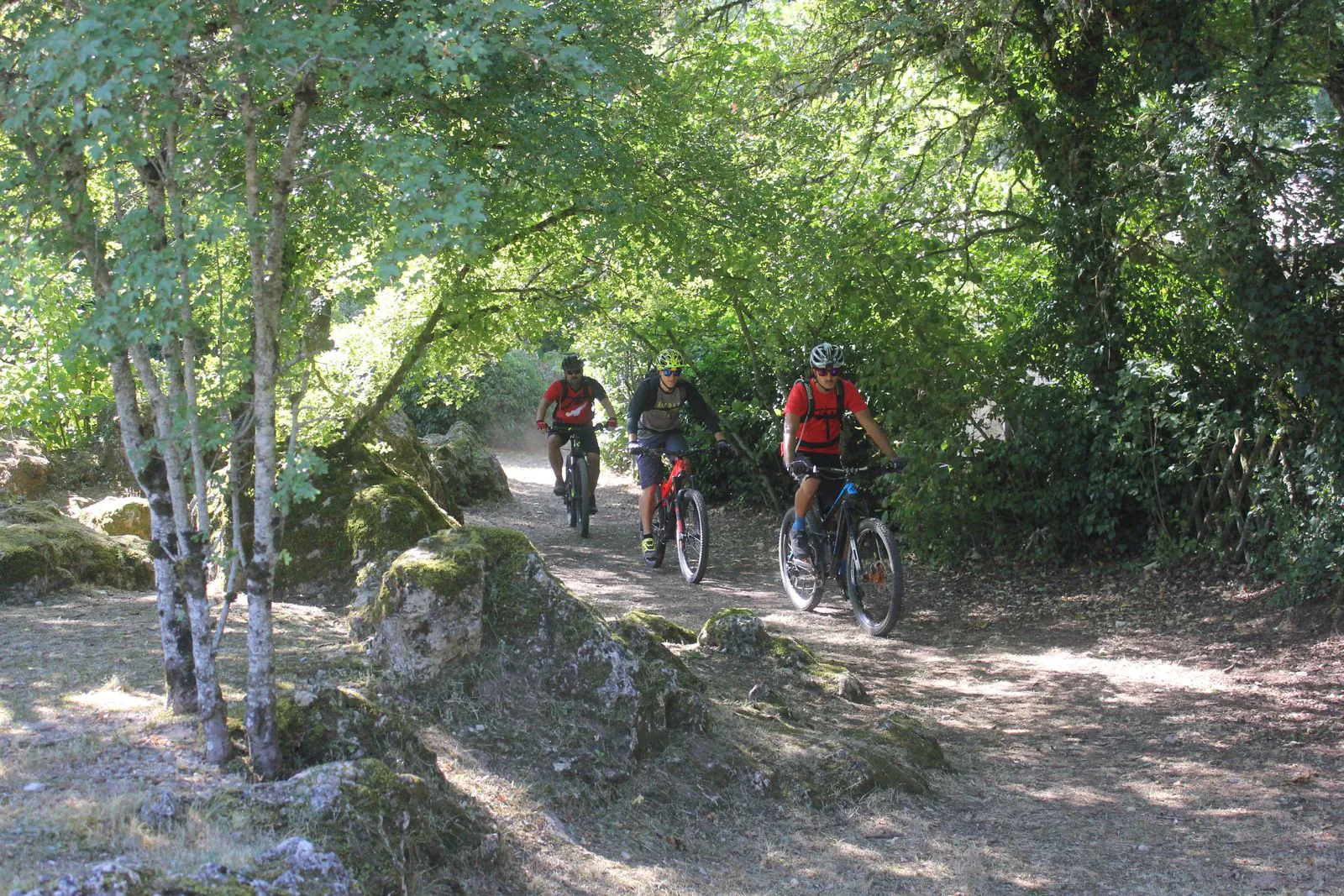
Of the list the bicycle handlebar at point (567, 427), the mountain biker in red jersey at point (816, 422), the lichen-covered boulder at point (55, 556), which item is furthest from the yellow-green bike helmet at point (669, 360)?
the lichen-covered boulder at point (55, 556)

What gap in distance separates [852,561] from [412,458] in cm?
613

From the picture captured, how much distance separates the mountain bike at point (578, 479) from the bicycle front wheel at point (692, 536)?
6.74ft

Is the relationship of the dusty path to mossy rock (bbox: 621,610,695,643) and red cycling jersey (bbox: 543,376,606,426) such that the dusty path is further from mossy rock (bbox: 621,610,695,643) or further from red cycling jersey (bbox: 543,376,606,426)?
red cycling jersey (bbox: 543,376,606,426)

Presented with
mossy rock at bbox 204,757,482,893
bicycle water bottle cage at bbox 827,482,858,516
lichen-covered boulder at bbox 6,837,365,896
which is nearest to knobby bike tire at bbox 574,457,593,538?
bicycle water bottle cage at bbox 827,482,858,516

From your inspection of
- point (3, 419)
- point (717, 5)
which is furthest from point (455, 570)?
point (717, 5)

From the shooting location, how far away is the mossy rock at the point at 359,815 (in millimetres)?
3227

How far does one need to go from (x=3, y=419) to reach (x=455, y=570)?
6366 millimetres

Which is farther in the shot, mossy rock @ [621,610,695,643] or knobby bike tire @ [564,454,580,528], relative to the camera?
knobby bike tire @ [564,454,580,528]

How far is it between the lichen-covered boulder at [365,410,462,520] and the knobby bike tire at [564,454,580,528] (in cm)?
120

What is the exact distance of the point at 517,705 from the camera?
489 centimetres

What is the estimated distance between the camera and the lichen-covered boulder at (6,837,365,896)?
2.49 m

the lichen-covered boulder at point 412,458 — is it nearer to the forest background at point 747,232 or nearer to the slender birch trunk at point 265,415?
the forest background at point 747,232

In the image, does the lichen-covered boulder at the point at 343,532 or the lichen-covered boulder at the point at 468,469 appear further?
the lichen-covered boulder at the point at 468,469

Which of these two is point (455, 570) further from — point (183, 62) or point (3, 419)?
point (3, 419)
